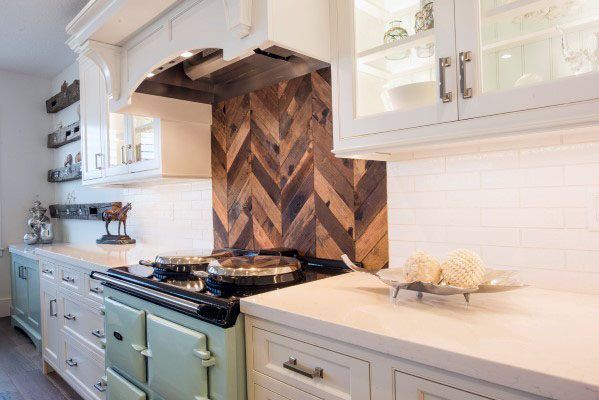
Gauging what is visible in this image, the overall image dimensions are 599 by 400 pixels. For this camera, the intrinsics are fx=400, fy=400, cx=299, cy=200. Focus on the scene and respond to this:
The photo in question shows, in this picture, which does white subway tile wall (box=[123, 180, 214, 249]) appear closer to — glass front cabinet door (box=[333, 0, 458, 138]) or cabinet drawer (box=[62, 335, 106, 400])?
cabinet drawer (box=[62, 335, 106, 400])

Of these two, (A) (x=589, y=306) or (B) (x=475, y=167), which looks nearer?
(A) (x=589, y=306)

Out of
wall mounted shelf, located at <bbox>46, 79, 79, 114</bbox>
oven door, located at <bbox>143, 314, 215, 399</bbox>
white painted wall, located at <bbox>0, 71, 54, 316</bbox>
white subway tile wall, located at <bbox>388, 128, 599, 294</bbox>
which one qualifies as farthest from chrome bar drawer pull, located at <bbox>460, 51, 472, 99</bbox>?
white painted wall, located at <bbox>0, 71, 54, 316</bbox>

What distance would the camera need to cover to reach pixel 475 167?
4.57 feet

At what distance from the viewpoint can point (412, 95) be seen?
124 cm

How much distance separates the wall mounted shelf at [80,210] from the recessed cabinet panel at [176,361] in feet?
7.08

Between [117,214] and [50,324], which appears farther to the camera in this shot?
[117,214]

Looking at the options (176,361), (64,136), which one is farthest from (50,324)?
(64,136)

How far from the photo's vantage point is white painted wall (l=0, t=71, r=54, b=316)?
14.4 feet

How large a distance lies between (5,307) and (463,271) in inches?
203

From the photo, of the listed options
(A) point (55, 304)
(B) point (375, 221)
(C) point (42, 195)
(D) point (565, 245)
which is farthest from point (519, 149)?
(C) point (42, 195)

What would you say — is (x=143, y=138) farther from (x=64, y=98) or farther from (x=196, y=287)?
(x=64, y=98)

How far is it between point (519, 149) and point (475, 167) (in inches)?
5.8

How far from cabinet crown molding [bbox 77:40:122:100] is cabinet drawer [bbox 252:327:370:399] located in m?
1.63

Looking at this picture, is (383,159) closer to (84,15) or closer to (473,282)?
(473,282)
